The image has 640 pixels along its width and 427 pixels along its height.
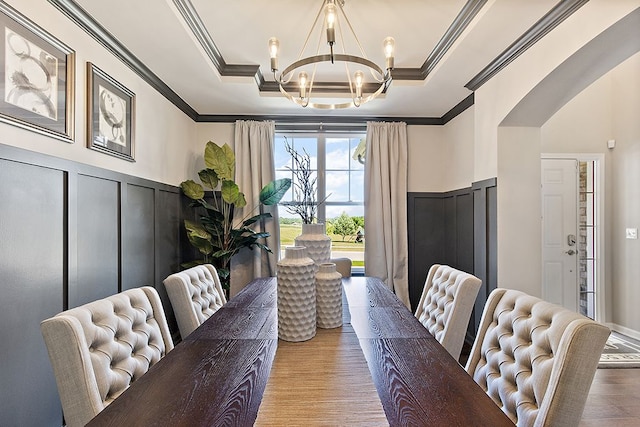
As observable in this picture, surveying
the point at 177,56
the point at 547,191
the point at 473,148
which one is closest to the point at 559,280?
the point at 547,191

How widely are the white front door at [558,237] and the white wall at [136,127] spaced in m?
4.29

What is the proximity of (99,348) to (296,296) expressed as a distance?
67 centimetres

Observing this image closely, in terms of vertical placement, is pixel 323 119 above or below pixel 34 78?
above

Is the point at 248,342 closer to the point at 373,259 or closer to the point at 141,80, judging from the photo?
the point at 141,80

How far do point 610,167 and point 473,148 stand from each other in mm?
1901

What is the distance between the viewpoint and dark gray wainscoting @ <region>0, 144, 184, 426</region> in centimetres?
158

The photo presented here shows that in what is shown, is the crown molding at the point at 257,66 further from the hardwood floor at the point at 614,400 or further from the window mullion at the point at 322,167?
the hardwood floor at the point at 614,400

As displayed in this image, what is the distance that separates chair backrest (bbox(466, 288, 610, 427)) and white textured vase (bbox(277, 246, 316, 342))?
0.68 metres

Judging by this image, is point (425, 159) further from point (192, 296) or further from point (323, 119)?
point (192, 296)

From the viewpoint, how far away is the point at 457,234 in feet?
12.7

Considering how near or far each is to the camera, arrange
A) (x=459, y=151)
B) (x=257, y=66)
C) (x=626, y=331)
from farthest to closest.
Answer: (x=459, y=151), (x=626, y=331), (x=257, y=66)

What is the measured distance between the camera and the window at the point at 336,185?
14.1 ft

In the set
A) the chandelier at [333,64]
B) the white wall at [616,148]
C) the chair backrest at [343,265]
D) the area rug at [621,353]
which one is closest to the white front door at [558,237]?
the white wall at [616,148]

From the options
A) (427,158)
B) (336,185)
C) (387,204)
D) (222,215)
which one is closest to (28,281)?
(222,215)
